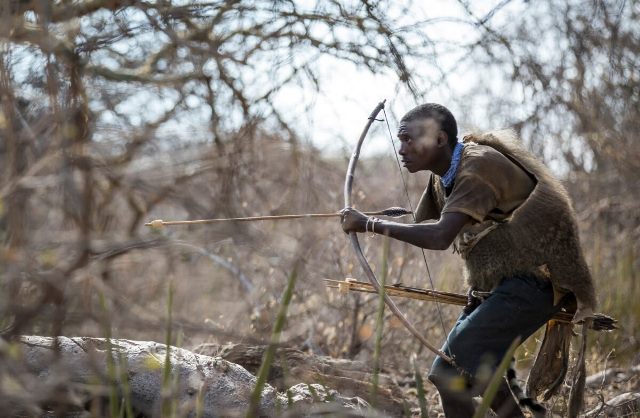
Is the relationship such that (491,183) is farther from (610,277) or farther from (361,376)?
(610,277)

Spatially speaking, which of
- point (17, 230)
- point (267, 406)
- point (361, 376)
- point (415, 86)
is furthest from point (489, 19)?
point (17, 230)

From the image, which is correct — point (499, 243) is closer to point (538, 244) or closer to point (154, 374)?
point (538, 244)

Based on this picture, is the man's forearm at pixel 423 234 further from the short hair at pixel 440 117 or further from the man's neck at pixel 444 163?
the short hair at pixel 440 117

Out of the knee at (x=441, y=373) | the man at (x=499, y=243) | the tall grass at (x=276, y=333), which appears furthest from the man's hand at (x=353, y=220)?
the tall grass at (x=276, y=333)

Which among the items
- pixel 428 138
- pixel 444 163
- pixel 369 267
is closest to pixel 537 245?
pixel 444 163

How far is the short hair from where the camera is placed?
4824 millimetres

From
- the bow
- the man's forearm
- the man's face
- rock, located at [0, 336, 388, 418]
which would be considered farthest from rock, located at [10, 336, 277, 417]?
the man's face

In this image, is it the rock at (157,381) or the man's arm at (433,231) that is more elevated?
the man's arm at (433,231)

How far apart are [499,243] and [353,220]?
2.57 ft

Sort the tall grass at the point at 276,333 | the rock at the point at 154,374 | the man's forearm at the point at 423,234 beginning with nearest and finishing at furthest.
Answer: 1. the tall grass at the point at 276,333
2. the rock at the point at 154,374
3. the man's forearm at the point at 423,234

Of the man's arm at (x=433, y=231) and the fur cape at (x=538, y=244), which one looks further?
the fur cape at (x=538, y=244)

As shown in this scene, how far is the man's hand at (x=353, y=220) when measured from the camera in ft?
15.4

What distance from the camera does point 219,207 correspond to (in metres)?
7.89

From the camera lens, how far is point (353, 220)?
4.72m
